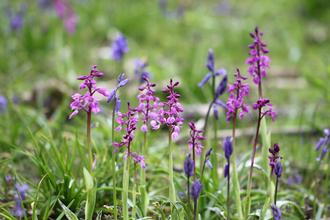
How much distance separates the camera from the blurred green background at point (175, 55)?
3.73 m

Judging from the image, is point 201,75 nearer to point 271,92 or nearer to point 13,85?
point 271,92

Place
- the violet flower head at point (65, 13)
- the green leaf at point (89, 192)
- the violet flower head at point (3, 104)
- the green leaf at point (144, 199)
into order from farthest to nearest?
the violet flower head at point (65, 13), the violet flower head at point (3, 104), the green leaf at point (144, 199), the green leaf at point (89, 192)

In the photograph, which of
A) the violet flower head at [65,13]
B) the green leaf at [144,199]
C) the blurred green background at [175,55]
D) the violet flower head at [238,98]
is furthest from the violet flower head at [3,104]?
the violet flower head at [238,98]

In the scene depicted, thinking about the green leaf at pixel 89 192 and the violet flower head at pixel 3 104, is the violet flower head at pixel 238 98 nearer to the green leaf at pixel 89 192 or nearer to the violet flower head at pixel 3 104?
the green leaf at pixel 89 192

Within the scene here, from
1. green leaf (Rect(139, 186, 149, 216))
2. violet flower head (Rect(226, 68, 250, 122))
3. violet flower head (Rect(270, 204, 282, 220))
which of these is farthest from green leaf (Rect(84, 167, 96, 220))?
violet flower head (Rect(270, 204, 282, 220))

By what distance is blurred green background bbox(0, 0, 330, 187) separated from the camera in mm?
3734

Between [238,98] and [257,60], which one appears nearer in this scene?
[238,98]

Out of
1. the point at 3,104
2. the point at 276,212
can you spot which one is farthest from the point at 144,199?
the point at 3,104

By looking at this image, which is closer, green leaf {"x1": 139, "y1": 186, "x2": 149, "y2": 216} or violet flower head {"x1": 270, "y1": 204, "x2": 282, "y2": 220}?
violet flower head {"x1": 270, "y1": 204, "x2": 282, "y2": 220}

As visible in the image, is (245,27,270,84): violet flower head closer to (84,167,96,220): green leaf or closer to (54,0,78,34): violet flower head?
(84,167,96,220): green leaf

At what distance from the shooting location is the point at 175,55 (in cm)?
624

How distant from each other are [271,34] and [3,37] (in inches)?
251

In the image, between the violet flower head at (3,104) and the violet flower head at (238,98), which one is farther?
the violet flower head at (3,104)

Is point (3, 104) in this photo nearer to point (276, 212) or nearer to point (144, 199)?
point (144, 199)
